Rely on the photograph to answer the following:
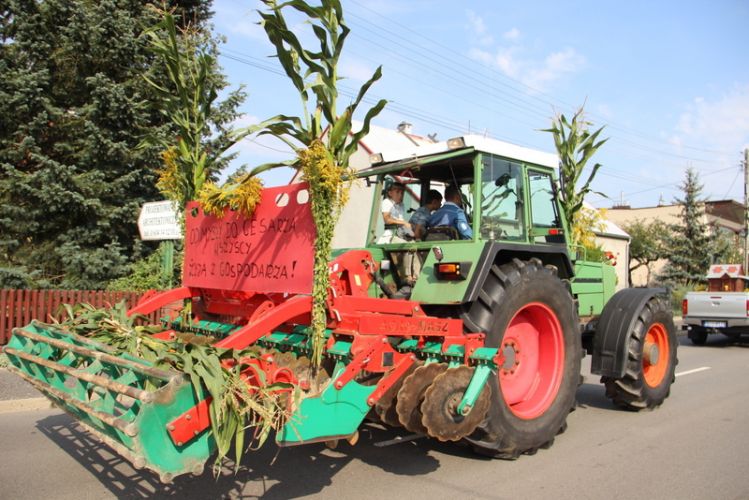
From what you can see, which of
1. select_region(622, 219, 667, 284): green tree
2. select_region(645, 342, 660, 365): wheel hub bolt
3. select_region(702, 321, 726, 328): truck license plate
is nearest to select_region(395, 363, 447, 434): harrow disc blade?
select_region(645, 342, 660, 365): wheel hub bolt

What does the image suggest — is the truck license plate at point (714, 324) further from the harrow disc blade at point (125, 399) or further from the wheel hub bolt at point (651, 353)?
the harrow disc blade at point (125, 399)

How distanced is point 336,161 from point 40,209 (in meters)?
8.96

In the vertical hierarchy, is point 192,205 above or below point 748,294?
above

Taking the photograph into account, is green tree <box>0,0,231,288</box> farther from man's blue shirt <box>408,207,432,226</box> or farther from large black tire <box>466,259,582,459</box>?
large black tire <box>466,259,582,459</box>

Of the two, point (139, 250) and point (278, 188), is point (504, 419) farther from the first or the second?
point (139, 250)

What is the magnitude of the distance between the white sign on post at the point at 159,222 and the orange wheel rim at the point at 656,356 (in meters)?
6.94

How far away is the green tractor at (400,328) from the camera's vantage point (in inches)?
134

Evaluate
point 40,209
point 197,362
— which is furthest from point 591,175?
point 40,209

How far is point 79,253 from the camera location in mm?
10797

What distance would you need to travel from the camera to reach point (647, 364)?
6484 millimetres

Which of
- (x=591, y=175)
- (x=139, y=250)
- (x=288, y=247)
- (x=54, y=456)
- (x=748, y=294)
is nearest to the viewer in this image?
(x=288, y=247)

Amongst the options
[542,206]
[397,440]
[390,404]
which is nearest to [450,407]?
[390,404]

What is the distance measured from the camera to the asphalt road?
4133mm

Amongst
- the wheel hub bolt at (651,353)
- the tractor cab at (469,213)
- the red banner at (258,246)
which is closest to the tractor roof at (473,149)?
the tractor cab at (469,213)
